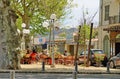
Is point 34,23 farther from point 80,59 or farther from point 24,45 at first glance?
point 80,59

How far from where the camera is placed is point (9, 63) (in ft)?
95.0

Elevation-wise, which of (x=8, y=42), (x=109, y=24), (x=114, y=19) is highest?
(x=114, y=19)

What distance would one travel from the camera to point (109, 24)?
50.6 metres

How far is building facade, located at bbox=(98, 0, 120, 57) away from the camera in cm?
4853

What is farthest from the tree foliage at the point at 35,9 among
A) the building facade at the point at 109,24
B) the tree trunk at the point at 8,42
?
the tree trunk at the point at 8,42

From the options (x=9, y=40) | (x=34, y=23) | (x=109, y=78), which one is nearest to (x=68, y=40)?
(x=34, y=23)

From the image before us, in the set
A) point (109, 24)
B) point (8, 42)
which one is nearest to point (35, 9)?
point (109, 24)

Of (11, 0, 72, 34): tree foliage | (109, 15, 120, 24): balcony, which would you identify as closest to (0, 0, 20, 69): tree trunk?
(11, 0, 72, 34): tree foliage

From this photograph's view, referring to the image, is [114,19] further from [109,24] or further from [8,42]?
[8,42]

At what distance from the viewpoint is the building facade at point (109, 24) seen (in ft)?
159

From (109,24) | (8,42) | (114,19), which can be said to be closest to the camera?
(8,42)

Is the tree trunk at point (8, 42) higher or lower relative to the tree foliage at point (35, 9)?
lower

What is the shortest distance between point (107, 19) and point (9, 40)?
25603 millimetres

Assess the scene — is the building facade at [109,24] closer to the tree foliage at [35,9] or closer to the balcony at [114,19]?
the balcony at [114,19]
